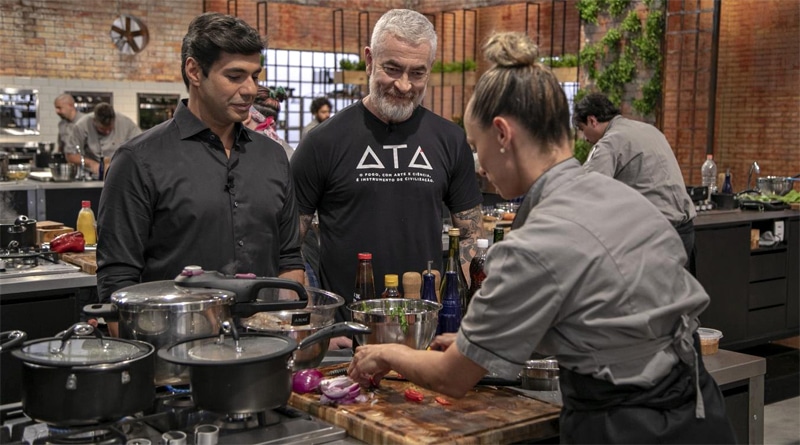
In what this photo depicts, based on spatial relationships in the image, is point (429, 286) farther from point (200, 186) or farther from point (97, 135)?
point (97, 135)

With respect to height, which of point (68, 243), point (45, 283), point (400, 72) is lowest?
point (45, 283)

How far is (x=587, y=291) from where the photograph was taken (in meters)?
1.61

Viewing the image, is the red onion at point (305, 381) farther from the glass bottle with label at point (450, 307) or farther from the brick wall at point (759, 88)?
the brick wall at point (759, 88)

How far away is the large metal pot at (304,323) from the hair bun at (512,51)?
76 cm

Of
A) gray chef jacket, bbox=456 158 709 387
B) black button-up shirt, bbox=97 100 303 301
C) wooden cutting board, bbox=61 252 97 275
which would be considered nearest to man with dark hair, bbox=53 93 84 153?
wooden cutting board, bbox=61 252 97 275

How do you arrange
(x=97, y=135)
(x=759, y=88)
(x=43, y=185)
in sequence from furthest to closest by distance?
(x=759, y=88) < (x=97, y=135) < (x=43, y=185)

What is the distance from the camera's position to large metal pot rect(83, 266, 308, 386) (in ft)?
6.02

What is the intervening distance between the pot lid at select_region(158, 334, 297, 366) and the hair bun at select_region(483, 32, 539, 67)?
701mm

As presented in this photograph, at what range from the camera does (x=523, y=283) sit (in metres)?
1.61

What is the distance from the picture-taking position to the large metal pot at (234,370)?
168 cm

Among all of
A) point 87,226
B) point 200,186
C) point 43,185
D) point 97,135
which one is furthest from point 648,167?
point 97,135

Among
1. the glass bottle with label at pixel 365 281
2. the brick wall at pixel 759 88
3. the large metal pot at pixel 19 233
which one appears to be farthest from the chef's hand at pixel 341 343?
the brick wall at pixel 759 88

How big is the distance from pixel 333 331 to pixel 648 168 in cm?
367

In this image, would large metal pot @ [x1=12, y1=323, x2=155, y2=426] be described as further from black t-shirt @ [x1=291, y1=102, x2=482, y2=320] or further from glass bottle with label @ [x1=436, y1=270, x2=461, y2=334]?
black t-shirt @ [x1=291, y1=102, x2=482, y2=320]
